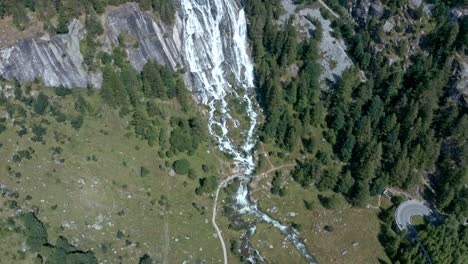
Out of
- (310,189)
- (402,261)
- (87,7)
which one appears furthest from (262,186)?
(87,7)

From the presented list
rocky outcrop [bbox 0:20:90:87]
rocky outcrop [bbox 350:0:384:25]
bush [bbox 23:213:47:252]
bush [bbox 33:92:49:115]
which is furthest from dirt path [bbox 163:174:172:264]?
rocky outcrop [bbox 350:0:384:25]

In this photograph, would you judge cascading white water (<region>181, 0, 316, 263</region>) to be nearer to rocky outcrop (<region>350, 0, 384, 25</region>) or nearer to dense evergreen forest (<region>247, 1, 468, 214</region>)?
dense evergreen forest (<region>247, 1, 468, 214</region>)

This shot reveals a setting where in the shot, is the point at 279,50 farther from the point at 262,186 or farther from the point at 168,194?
the point at 168,194

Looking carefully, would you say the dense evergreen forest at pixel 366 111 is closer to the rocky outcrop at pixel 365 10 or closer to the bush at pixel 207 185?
the rocky outcrop at pixel 365 10

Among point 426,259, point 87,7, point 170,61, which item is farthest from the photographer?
point 170,61

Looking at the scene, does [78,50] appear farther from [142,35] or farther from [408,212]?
[408,212]

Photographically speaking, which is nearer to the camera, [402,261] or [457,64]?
[402,261]

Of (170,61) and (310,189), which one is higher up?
(170,61)
